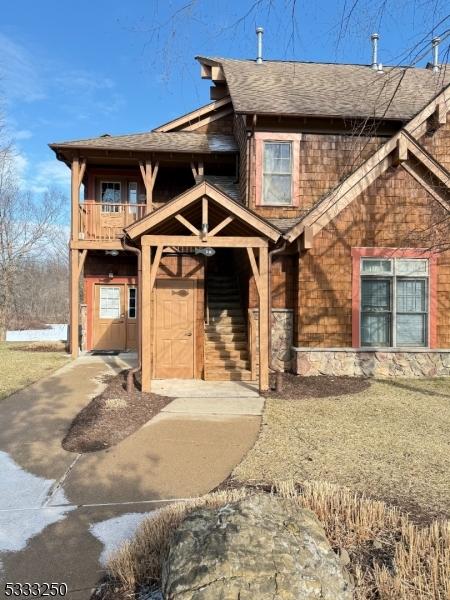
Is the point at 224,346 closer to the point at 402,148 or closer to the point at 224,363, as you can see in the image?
the point at 224,363

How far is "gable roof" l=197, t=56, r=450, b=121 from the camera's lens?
11.0 m

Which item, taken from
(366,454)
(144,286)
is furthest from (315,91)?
(366,454)

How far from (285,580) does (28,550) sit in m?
2.03

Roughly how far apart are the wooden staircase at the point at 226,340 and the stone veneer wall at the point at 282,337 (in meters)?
0.76

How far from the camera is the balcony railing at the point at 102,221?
13.8 meters

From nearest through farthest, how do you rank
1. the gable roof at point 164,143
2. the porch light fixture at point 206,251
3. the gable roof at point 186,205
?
the gable roof at point 186,205, the porch light fixture at point 206,251, the gable roof at point 164,143

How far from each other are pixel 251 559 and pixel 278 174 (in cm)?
1018

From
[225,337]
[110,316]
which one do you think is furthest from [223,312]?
[110,316]

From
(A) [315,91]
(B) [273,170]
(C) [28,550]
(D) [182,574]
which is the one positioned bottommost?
(C) [28,550]

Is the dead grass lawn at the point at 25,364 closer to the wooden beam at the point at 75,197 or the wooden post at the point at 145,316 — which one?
the wooden post at the point at 145,316

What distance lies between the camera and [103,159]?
44.8 ft

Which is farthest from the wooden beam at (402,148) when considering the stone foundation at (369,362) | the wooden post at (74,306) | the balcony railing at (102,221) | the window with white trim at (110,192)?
the wooden post at (74,306)

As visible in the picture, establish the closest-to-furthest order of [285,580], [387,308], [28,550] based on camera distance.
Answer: [285,580] → [28,550] → [387,308]

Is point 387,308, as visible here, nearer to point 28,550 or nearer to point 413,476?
point 413,476
